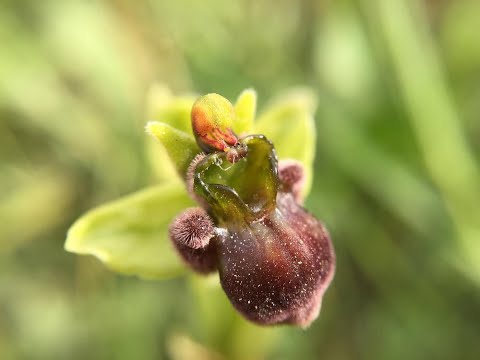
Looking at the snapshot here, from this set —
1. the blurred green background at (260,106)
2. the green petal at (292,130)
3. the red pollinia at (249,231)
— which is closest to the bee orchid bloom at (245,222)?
Answer: the red pollinia at (249,231)

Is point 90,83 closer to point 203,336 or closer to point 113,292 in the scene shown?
point 113,292

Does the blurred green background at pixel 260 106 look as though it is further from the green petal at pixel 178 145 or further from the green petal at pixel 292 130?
the green petal at pixel 178 145

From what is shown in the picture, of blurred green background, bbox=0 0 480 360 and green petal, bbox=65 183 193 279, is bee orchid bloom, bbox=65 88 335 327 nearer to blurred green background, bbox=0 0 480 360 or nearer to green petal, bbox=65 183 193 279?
green petal, bbox=65 183 193 279

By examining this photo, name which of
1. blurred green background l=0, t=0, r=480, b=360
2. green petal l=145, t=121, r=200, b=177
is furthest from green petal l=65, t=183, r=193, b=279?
blurred green background l=0, t=0, r=480, b=360

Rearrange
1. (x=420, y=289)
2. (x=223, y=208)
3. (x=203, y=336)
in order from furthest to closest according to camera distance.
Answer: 1. (x=420, y=289)
2. (x=203, y=336)
3. (x=223, y=208)

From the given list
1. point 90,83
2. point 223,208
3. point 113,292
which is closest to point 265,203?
point 223,208

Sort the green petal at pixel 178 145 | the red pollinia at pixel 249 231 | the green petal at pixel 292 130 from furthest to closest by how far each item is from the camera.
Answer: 1. the green petal at pixel 292 130
2. the green petal at pixel 178 145
3. the red pollinia at pixel 249 231
